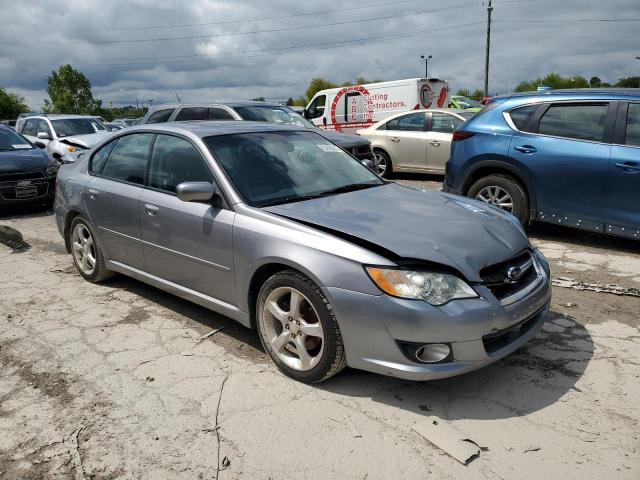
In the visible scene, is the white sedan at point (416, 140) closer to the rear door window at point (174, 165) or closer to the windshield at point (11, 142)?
the windshield at point (11, 142)

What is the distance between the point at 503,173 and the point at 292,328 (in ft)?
13.7

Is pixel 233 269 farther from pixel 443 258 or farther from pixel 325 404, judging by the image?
pixel 443 258

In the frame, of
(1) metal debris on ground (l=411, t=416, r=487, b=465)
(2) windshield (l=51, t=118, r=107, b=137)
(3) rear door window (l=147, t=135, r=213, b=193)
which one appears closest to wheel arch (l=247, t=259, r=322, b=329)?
(3) rear door window (l=147, t=135, r=213, b=193)

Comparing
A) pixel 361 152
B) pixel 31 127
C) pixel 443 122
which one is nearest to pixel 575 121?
pixel 361 152

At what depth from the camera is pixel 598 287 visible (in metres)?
4.76

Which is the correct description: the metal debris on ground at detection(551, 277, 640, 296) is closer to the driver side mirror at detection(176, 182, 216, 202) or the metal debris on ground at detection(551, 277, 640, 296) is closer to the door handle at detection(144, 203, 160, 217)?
the driver side mirror at detection(176, 182, 216, 202)

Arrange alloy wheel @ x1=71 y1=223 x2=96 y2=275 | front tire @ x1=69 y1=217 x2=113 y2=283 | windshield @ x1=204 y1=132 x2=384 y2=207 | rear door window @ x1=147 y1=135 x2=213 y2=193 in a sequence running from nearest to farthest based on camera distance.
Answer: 1. windshield @ x1=204 y1=132 x2=384 y2=207
2. rear door window @ x1=147 y1=135 x2=213 y2=193
3. front tire @ x1=69 y1=217 x2=113 y2=283
4. alloy wheel @ x1=71 y1=223 x2=96 y2=275

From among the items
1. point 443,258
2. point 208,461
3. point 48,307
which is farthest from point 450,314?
point 48,307

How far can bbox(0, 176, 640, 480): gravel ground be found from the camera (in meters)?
2.56

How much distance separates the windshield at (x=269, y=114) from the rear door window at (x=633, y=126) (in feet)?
15.4

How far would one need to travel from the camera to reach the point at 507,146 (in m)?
6.28

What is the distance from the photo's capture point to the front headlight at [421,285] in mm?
2830

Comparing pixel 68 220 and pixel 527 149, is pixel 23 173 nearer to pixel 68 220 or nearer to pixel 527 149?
pixel 68 220

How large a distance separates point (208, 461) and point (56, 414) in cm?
103
